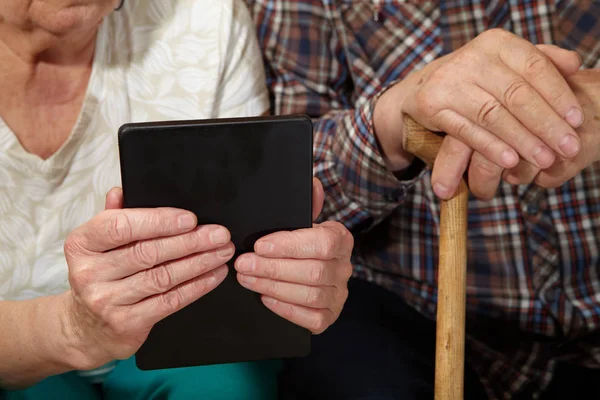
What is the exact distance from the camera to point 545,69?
850 millimetres

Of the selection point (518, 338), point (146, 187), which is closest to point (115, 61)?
point (146, 187)

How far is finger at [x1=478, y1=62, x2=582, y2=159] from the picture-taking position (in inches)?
32.8

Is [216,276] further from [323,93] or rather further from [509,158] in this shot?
[323,93]

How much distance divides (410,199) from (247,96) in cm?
31

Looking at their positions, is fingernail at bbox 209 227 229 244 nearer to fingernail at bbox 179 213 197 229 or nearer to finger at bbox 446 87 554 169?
fingernail at bbox 179 213 197 229

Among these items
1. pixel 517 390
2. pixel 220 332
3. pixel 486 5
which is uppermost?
pixel 486 5

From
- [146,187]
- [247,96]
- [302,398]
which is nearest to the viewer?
[146,187]

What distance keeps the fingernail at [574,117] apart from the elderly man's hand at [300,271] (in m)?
0.28

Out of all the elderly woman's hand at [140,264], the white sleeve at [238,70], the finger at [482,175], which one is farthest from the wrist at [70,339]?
the finger at [482,175]

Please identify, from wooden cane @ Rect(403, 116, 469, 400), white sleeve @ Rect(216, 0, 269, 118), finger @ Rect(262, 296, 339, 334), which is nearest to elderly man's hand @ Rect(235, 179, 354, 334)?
finger @ Rect(262, 296, 339, 334)

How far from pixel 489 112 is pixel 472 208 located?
34 centimetres

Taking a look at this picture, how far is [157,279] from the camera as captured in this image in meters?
0.76

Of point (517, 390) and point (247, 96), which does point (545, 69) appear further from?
point (517, 390)

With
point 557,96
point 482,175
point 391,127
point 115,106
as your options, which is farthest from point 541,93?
point 115,106
